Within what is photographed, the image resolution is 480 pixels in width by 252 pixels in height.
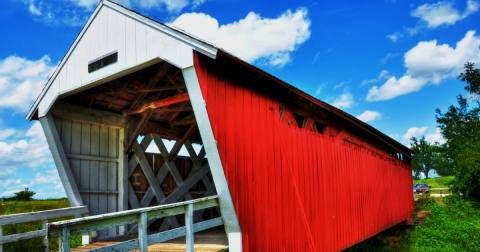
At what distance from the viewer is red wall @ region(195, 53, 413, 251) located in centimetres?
514

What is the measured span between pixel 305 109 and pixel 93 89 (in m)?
4.11

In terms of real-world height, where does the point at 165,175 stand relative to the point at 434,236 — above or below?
above

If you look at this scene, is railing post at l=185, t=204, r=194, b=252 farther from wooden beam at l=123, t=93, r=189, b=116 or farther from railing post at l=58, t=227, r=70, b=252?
wooden beam at l=123, t=93, r=189, b=116

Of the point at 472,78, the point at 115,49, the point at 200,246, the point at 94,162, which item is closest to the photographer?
the point at 200,246

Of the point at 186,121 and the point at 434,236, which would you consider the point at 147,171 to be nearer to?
the point at 186,121

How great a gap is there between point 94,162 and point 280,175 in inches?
153

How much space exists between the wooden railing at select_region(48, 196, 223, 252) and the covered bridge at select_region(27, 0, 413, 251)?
0.57 metres

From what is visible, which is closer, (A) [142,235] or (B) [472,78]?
(A) [142,235]

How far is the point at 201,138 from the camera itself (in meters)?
5.85

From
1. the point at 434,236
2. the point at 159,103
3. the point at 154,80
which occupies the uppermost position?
the point at 154,80

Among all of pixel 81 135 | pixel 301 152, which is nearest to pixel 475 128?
pixel 301 152

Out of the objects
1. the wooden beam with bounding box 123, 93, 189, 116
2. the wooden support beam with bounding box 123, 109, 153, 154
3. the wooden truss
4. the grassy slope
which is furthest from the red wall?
the grassy slope

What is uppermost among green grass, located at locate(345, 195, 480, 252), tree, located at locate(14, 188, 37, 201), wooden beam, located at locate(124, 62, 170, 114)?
wooden beam, located at locate(124, 62, 170, 114)

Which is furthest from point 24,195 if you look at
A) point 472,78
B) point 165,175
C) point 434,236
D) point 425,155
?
point 425,155
